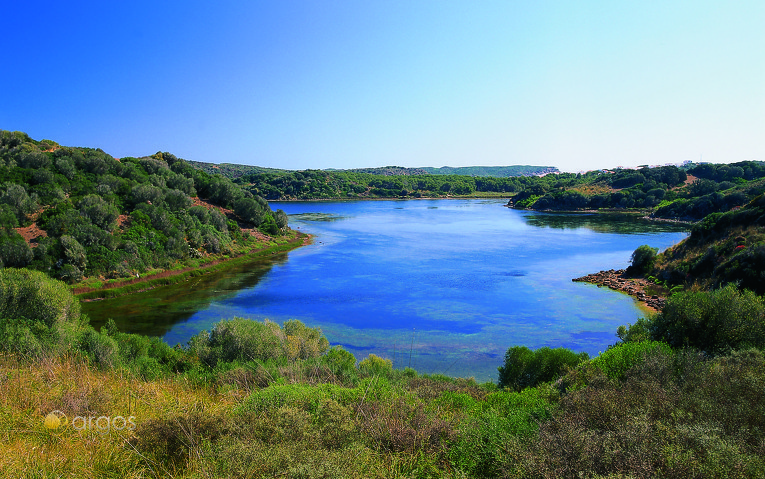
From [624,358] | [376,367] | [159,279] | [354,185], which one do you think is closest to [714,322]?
[624,358]

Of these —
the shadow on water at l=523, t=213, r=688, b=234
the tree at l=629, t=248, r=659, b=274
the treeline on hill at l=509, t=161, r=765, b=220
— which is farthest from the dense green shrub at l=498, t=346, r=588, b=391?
the treeline on hill at l=509, t=161, r=765, b=220

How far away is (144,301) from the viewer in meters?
27.9

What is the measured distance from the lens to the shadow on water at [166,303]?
23469 mm

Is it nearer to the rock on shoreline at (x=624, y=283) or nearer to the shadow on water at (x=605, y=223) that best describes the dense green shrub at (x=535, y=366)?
the rock on shoreline at (x=624, y=283)

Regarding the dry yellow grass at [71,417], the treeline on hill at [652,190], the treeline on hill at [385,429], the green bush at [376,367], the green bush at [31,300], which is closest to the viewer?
the dry yellow grass at [71,417]

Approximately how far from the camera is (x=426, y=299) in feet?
95.3

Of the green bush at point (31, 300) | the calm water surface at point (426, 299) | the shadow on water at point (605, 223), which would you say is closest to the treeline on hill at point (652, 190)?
the shadow on water at point (605, 223)

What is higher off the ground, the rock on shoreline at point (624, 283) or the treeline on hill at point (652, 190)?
the treeline on hill at point (652, 190)

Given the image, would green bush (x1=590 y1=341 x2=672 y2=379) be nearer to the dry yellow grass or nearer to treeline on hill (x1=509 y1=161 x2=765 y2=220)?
the dry yellow grass

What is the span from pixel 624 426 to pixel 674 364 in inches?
195

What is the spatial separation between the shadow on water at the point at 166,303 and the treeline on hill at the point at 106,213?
3.30 m

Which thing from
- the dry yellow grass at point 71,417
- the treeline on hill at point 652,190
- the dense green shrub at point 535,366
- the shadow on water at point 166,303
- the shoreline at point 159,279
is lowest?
the shadow on water at point 166,303

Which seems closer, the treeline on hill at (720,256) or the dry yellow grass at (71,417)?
the dry yellow grass at (71,417)

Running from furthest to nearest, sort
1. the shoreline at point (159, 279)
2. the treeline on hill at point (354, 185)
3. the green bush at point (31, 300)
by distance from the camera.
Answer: the treeline on hill at point (354, 185), the shoreline at point (159, 279), the green bush at point (31, 300)
